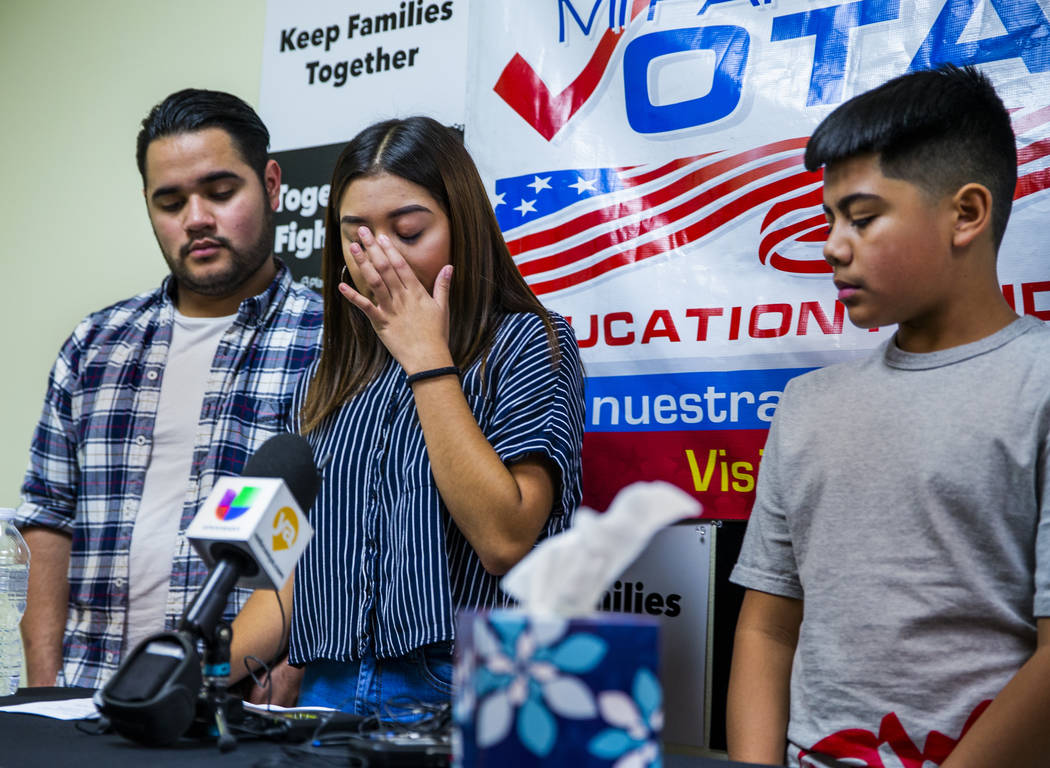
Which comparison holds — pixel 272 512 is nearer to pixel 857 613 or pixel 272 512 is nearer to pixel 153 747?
pixel 153 747

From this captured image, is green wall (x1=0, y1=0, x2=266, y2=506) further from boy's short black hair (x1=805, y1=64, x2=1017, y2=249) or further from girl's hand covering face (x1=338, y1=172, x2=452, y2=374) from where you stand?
boy's short black hair (x1=805, y1=64, x2=1017, y2=249)

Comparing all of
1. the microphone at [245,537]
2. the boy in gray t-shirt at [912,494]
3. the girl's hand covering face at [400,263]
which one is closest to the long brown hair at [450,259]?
the girl's hand covering face at [400,263]

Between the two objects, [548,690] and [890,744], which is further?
[890,744]

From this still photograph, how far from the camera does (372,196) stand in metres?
1.52

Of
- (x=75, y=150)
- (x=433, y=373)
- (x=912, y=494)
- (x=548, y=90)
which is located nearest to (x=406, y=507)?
(x=433, y=373)

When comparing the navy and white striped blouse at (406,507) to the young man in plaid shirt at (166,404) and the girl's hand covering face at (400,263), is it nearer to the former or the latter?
the girl's hand covering face at (400,263)

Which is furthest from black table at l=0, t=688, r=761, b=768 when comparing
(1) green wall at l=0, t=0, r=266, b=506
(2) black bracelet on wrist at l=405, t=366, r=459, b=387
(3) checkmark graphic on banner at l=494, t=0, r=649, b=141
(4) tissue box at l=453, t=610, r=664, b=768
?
(1) green wall at l=0, t=0, r=266, b=506

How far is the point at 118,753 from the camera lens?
34.0 inches

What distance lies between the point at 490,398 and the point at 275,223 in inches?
45.5

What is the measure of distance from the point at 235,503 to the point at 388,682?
1.59 ft

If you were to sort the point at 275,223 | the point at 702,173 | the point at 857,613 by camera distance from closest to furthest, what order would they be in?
the point at 857,613, the point at 702,173, the point at 275,223

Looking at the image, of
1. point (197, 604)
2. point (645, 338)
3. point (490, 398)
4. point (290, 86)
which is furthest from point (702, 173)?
point (197, 604)

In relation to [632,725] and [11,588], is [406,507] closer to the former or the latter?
[632,725]

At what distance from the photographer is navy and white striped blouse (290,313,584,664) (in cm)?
132
